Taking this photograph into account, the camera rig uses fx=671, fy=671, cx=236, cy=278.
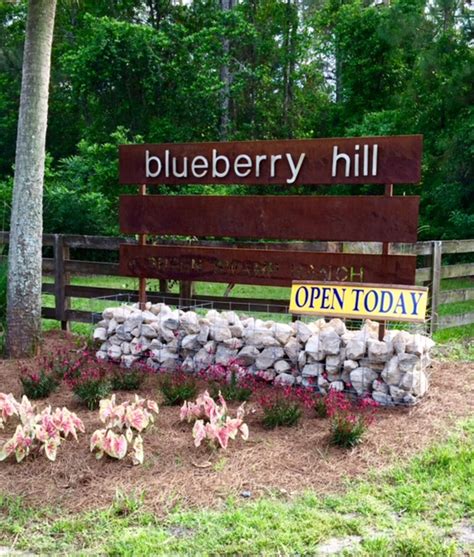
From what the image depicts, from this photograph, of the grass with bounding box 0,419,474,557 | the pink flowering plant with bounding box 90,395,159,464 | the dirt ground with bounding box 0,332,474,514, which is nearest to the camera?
the grass with bounding box 0,419,474,557

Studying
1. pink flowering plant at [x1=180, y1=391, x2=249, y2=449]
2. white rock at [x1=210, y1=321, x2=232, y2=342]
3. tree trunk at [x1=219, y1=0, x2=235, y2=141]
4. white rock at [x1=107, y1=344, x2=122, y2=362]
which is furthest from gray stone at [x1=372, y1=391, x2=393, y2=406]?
tree trunk at [x1=219, y1=0, x2=235, y2=141]

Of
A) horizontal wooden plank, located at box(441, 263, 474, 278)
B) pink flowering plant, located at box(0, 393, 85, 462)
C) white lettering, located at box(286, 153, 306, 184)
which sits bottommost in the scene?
pink flowering plant, located at box(0, 393, 85, 462)

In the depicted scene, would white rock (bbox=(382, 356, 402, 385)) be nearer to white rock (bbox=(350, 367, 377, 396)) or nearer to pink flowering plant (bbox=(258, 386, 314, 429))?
white rock (bbox=(350, 367, 377, 396))

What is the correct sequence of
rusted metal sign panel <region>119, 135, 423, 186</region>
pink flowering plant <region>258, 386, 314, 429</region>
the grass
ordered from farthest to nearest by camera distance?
rusted metal sign panel <region>119, 135, 423, 186</region> → pink flowering plant <region>258, 386, 314, 429</region> → the grass

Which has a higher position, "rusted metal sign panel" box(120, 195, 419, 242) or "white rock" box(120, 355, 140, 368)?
"rusted metal sign panel" box(120, 195, 419, 242)

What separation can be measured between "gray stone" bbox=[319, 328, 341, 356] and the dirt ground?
0.69 metres

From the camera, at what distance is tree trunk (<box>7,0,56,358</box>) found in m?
6.96

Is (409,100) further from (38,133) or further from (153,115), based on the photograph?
(38,133)

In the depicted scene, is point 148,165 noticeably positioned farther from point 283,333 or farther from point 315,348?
point 315,348

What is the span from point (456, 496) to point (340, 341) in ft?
6.85

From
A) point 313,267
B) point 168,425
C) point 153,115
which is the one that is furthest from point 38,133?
point 153,115

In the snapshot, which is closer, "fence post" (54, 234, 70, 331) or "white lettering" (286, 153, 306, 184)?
"white lettering" (286, 153, 306, 184)

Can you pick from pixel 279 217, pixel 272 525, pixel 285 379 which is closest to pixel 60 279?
pixel 279 217

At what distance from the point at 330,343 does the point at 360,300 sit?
0.45 metres
